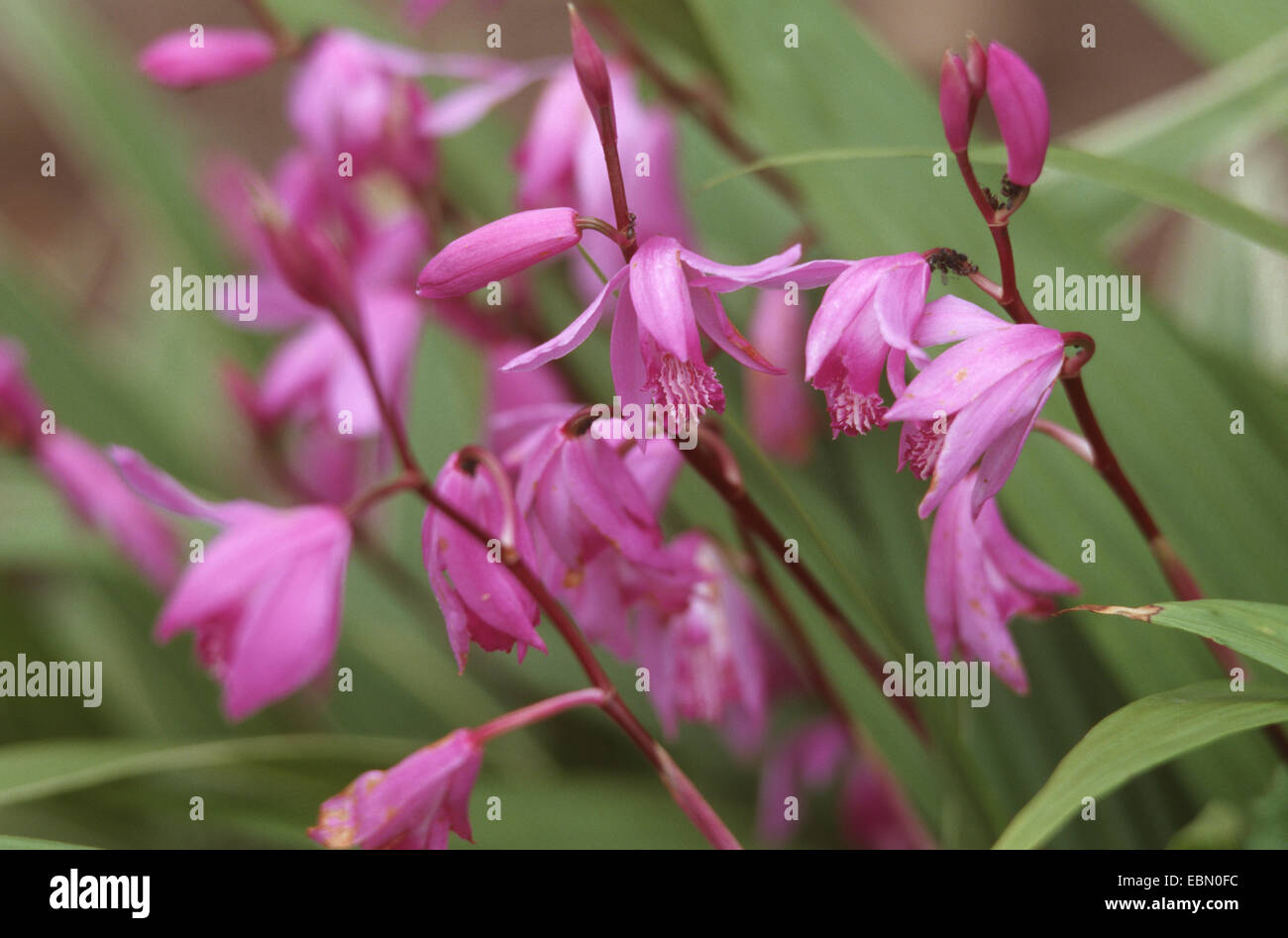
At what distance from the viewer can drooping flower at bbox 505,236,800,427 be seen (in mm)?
204

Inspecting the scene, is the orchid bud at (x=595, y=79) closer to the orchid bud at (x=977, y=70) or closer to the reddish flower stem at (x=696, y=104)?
the orchid bud at (x=977, y=70)

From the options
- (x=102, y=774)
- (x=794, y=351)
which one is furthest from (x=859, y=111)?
(x=102, y=774)

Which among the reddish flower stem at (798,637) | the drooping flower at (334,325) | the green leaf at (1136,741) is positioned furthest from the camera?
the drooping flower at (334,325)

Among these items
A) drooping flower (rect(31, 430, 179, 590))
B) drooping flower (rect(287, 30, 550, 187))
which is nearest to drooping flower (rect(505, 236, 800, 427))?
drooping flower (rect(287, 30, 550, 187))

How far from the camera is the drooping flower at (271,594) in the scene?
11.1 inches

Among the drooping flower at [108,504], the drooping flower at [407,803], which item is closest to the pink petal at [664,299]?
the drooping flower at [407,803]

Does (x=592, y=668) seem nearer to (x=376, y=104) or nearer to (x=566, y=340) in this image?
(x=566, y=340)

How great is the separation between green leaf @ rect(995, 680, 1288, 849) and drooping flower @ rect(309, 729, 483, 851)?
4.6 inches

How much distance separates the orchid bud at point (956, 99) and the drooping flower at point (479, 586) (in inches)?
4.8

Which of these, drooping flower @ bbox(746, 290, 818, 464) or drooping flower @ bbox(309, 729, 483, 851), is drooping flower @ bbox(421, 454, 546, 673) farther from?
drooping flower @ bbox(746, 290, 818, 464)

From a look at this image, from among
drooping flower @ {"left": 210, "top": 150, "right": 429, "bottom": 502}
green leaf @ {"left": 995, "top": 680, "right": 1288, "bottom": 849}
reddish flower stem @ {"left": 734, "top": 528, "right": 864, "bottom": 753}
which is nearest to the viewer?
green leaf @ {"left": 995, "top": 680, "right": 1288, "bottom": 849}

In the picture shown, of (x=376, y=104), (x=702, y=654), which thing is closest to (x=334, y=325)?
(x=376, y=104)

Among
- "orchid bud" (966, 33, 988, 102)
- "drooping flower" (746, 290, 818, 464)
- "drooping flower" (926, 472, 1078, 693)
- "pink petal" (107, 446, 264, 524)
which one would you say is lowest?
"drooping flower" (926, 472, 1078, 693)
